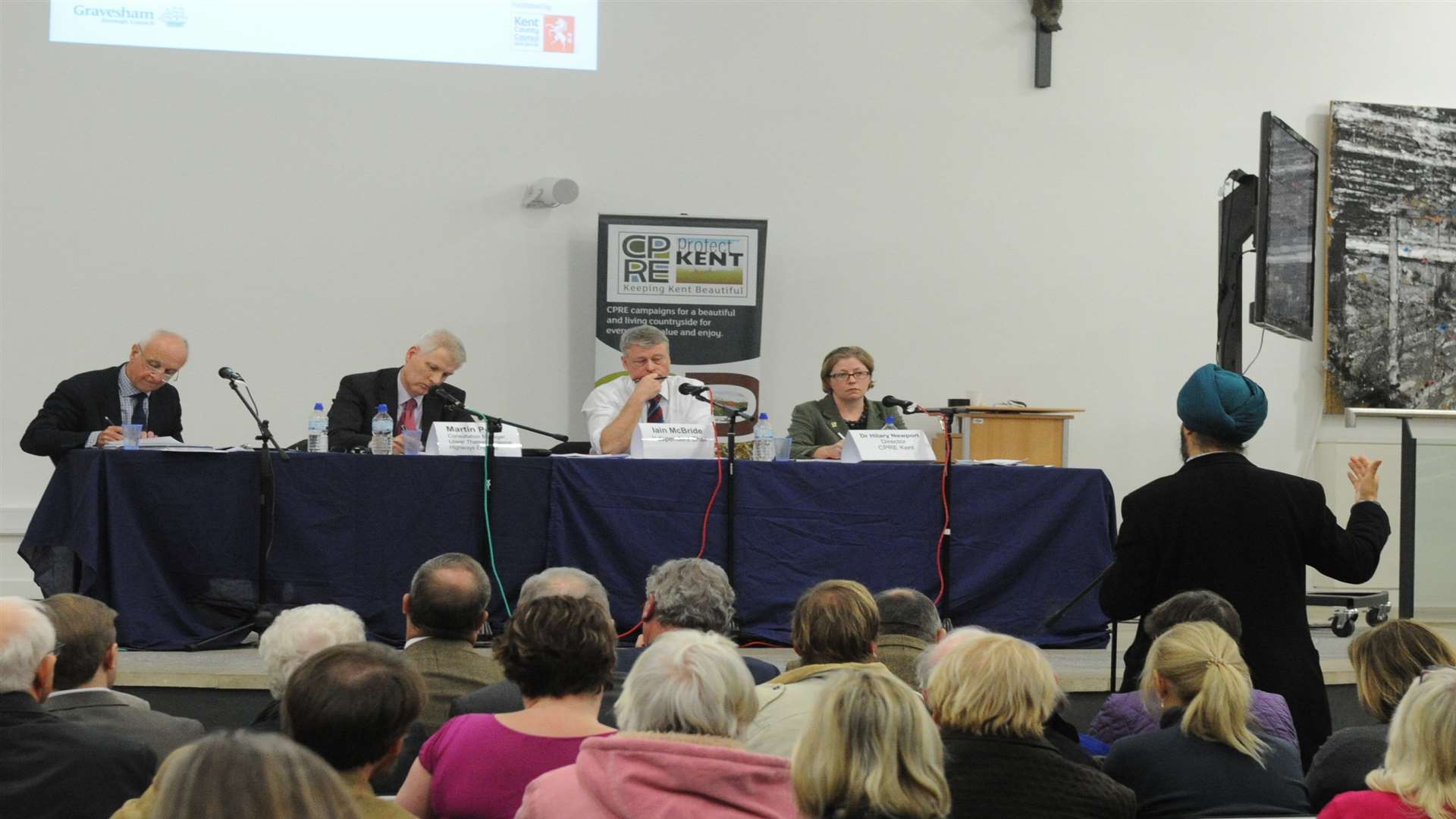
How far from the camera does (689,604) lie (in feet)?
8.76

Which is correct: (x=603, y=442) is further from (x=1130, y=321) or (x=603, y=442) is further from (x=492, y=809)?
(x=1130, y=321)

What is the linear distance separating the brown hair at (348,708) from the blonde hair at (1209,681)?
3.85 feet

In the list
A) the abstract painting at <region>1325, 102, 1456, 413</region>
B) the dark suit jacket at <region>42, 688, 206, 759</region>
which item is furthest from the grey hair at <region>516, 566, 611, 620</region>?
the abstract painting at <region>1325, 102, 1456, 413</region>

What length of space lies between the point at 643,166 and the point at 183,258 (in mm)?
2177

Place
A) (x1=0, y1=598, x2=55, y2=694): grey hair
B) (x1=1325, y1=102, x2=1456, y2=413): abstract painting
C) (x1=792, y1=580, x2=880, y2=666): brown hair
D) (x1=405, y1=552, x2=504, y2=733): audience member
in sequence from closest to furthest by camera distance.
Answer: (x1=0, y1=598, x2=55, y2=694): grey hair, (x1=792, y1=580, x2=880, y2=666): brown hair, (x1=405, y1=552, x2=504, y2=733): audience member, (x1=1325, y1=102, x2=1456, y2=413): abstract painting

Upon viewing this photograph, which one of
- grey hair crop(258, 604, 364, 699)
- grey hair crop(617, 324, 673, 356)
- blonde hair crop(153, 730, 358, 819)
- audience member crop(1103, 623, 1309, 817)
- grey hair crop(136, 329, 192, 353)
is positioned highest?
grey hair crop(617, 324, 673, 356)

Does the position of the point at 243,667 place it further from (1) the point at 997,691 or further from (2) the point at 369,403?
(1) the point at 997,691

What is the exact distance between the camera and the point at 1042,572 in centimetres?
438

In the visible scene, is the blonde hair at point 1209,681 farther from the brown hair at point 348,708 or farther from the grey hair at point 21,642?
the grey hair at point 21,642

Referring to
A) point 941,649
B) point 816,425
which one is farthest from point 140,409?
point 941,649

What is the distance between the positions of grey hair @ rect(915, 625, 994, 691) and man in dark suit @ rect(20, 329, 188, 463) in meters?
3.00

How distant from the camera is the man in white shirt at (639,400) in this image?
15.1ft

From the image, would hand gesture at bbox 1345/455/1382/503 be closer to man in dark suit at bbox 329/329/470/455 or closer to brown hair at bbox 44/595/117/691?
brown hair at bbox 44/595/117/691

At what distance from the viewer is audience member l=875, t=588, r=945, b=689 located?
253 centimetres
